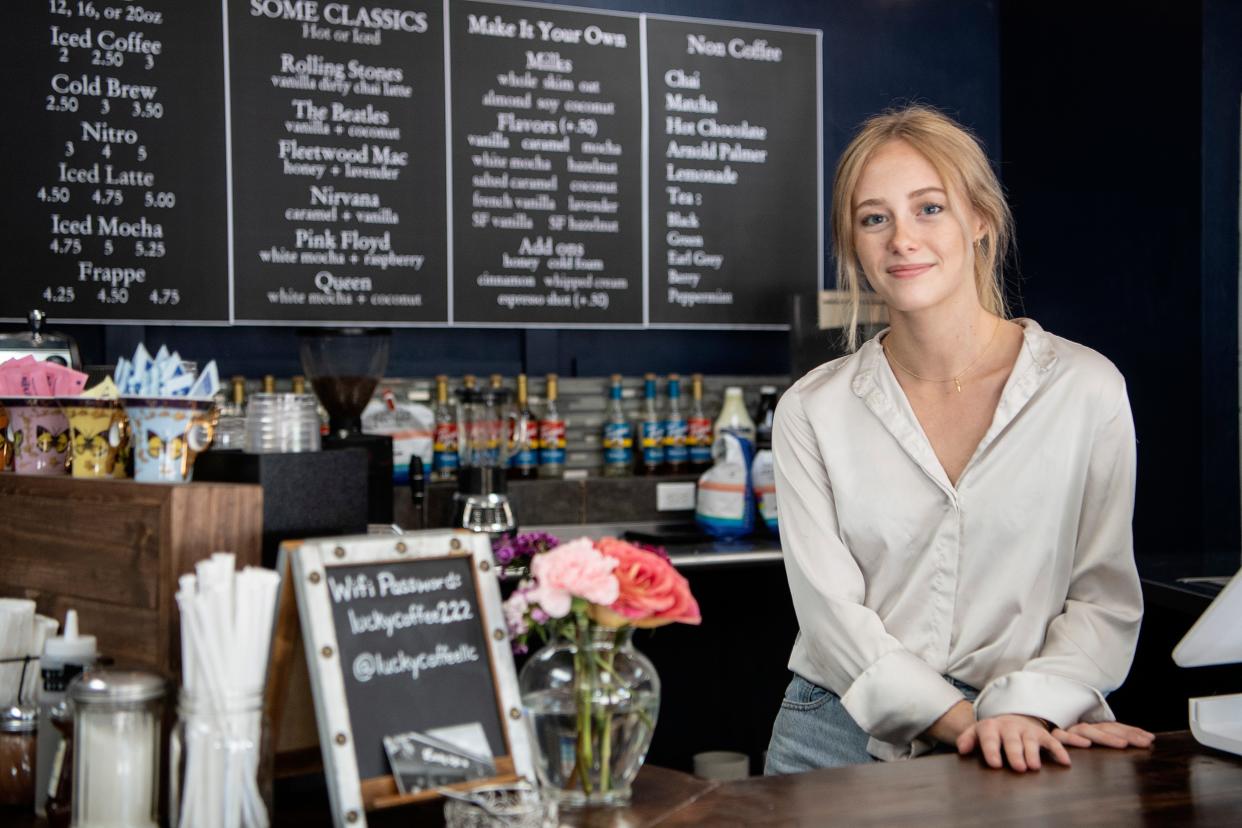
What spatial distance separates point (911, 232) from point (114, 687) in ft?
3.77

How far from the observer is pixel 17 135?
11.6 ft

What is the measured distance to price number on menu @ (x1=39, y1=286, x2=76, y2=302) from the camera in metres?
3.57

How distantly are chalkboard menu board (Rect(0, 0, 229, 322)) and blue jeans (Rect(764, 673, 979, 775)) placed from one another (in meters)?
2.46

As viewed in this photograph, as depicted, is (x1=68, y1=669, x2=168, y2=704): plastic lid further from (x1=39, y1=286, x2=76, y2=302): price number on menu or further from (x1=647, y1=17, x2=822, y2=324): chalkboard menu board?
(x1=647, y1=17, x2=822, y2=324): chalkboard menu board

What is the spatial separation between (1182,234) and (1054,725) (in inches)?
99.3

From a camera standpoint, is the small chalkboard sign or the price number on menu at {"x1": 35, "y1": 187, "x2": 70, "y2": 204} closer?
the small chalkboard sign

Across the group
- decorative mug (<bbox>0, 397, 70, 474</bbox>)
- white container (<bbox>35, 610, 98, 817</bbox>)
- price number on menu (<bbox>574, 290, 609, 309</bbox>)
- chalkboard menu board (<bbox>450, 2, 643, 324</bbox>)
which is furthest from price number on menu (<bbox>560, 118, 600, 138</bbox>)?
white container (<bbox>35, 610, 98, 817</bbox>)

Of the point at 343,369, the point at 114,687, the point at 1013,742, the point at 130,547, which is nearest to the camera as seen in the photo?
the point at 114,687

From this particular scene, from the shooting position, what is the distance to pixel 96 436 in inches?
57.8

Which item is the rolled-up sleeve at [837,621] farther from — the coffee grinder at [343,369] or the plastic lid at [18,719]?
the coffee grinder at [343,369]

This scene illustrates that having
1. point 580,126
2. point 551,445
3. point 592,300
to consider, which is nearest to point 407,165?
point 580,126

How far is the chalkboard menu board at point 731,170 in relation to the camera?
4.27 meters

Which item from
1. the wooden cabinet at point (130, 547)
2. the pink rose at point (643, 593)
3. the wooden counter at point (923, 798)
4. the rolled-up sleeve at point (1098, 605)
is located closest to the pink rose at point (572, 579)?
the pink rose at point (643, 593)

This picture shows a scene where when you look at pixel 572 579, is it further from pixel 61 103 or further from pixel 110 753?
pixel 61 103
